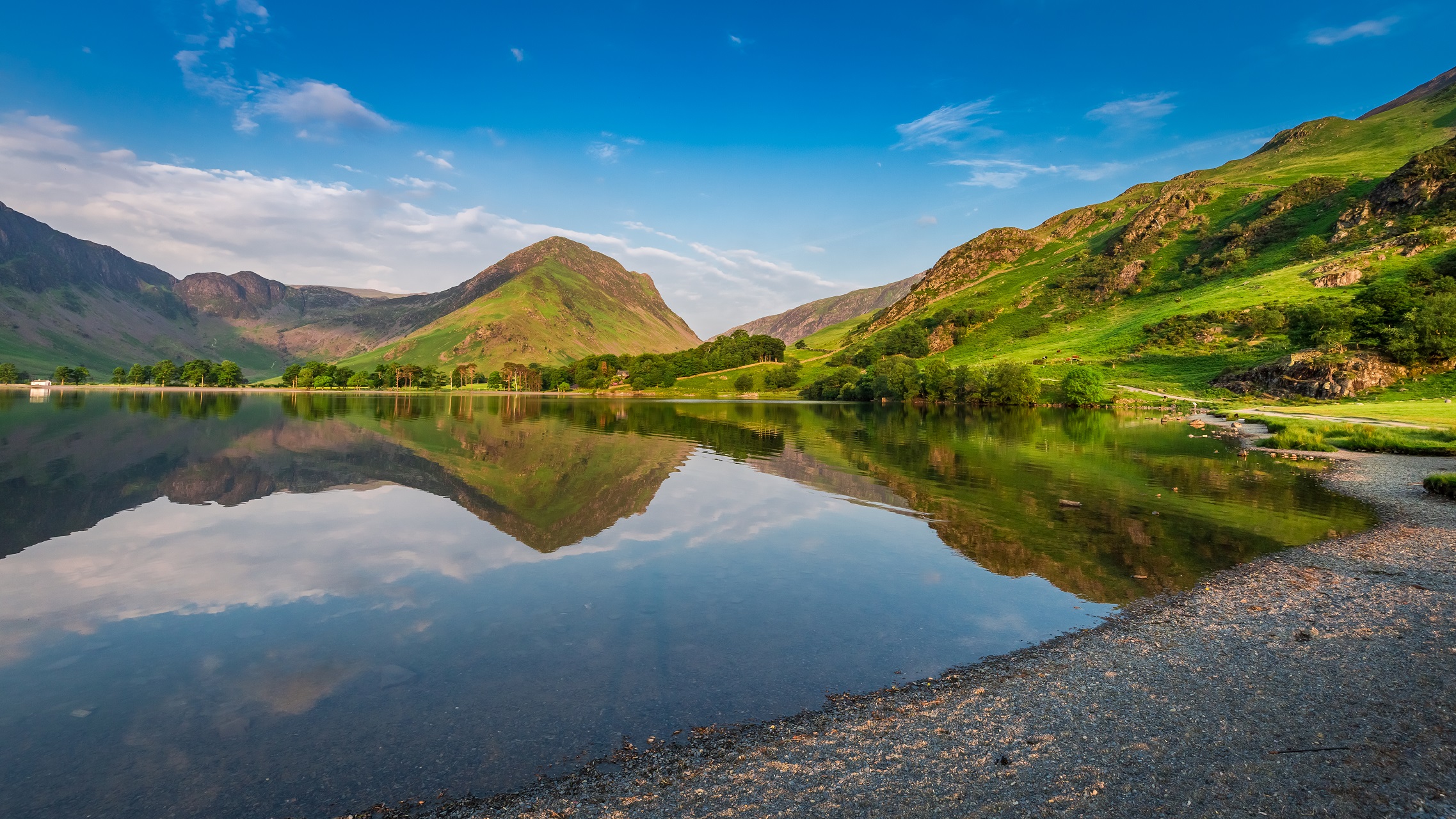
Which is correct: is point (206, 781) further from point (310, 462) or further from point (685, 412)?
point (685, 412)

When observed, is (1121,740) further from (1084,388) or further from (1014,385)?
(1014,385)

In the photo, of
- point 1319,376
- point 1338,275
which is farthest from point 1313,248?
point 1319,376

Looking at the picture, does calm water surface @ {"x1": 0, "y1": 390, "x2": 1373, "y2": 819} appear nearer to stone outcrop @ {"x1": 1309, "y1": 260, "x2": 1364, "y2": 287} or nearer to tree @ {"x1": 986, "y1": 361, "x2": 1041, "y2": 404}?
tree @ {"x1": 986, "y1": 361, "x2": 1041, "y2": 404}

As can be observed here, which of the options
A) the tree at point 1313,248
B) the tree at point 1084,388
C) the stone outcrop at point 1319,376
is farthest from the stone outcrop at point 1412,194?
the tree at point 1084,388

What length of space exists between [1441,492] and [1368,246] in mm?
198852

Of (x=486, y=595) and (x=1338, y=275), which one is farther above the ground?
(x=1338, y=275)

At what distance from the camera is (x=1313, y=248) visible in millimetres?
184750

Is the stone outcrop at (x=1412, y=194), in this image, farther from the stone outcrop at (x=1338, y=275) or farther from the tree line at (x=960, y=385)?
the tree line at (x=960, y=385)

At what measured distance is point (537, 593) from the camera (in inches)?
709

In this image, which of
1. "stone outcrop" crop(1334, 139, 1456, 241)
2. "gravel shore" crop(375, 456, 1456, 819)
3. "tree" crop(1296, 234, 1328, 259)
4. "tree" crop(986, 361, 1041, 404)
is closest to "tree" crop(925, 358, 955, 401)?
"tree" crop(986, 361, 1041, 404)

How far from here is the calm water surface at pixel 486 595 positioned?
9.80 metres

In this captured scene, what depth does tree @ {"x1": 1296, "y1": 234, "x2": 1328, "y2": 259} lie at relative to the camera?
7190 inches

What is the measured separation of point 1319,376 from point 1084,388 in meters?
36.3

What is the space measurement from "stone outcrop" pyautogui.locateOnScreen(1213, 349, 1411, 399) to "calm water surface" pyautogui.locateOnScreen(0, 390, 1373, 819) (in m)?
68.7
